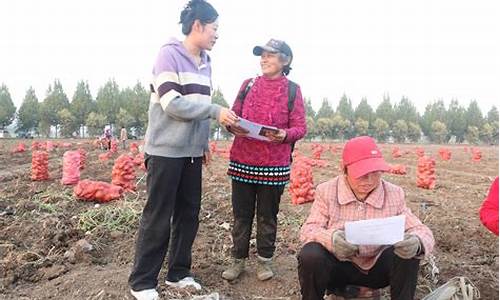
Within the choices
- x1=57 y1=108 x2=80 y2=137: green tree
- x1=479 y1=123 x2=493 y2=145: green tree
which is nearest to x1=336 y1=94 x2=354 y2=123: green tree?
x1=479 y1=123 x2=493 y2=145: green tree

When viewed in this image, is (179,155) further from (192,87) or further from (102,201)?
(102,201)

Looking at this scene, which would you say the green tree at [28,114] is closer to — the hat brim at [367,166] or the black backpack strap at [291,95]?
the black backpack strap at [291,95]

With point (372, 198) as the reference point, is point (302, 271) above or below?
below

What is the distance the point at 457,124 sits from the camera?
56.5 meters

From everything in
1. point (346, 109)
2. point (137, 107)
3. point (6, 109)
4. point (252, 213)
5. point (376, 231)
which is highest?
point (346, 109)

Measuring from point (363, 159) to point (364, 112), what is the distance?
58947 millimetres

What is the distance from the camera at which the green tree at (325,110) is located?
6028cm

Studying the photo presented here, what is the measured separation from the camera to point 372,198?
262cm

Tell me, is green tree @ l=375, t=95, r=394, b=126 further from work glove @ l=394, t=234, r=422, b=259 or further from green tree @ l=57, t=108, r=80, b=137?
work glove @ l=394, t=234, r=422, b=259

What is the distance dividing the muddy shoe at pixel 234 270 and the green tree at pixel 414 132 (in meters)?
54.7

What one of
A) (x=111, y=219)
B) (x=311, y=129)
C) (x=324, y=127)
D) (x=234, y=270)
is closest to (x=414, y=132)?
(x=324, y=127)

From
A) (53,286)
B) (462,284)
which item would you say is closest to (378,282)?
(462,284)

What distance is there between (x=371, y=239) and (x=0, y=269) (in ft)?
9.60

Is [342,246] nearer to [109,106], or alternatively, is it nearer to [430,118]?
[109,106]
